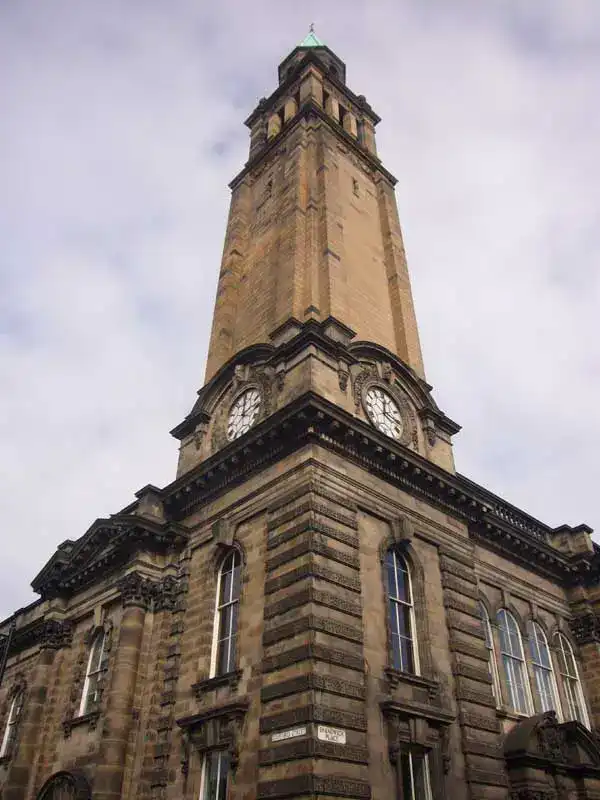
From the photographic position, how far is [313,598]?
15.3 meters

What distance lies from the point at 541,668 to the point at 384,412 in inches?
390

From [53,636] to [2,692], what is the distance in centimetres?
721

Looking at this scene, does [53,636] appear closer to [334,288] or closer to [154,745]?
[154,745]

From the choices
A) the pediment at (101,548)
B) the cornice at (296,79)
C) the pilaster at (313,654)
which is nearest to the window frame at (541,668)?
the pilaster at (313,654)

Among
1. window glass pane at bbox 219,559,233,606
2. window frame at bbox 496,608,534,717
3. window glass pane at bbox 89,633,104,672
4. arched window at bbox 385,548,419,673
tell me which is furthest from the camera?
window glass pane at bbox 89,633,104,672

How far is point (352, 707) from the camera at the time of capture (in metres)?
14.6

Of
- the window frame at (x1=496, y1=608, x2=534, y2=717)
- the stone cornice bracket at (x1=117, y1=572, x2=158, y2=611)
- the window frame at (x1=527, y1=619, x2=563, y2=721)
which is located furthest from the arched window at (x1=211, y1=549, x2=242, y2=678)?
the window frame at (x1=527, y1=619, x2=563, y2=721)

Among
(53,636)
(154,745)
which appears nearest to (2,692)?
(53,636)

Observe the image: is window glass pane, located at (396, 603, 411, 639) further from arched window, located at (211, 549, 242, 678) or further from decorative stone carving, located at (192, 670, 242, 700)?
decorative stone carving, located at (192, 670, 242, 700)

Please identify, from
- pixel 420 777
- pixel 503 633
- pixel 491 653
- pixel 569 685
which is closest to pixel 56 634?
pixel 420 777

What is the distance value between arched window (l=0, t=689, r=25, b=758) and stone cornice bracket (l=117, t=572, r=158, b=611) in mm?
9541

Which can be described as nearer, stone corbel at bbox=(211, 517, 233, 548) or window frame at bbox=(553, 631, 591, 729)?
stone corbel at bbox=(211, 517, 233, 548)

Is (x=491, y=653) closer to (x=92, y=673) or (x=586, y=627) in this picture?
(x=586, y=627)

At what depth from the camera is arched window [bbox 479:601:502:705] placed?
790 inches
